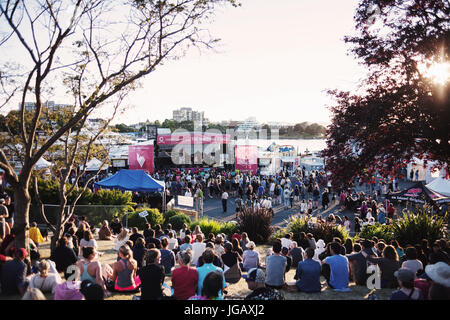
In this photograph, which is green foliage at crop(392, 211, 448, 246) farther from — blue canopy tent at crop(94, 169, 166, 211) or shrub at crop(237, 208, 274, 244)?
blue canopy tent at crop(94, 169, 166, 211)

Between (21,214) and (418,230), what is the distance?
10614mm

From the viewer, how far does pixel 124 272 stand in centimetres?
650

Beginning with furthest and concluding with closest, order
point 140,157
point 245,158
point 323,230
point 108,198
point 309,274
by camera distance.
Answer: point 245,158, point 140,157, point 108,198, point 323,230, point 309,274

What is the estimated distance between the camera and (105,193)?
16094 mm

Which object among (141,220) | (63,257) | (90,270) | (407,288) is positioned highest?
(407,288)

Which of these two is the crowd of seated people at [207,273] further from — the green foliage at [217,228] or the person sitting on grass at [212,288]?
the green foliage at [217,228]

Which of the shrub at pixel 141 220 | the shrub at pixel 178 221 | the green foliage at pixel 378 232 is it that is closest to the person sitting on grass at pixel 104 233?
the shrub at pixel 141 220

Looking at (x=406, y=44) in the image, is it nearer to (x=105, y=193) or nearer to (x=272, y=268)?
(x=272, y=268)

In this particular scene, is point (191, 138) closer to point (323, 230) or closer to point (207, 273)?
point (323, 230)

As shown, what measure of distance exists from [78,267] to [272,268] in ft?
11.8

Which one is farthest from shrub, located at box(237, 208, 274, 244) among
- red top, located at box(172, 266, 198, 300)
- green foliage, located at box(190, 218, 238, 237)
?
red top, located at box(172, 266, 198, 300)

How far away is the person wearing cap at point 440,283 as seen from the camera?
4.77 m

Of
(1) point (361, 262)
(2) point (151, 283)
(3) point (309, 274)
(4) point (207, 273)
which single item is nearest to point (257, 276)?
(4) point (207, 273)
